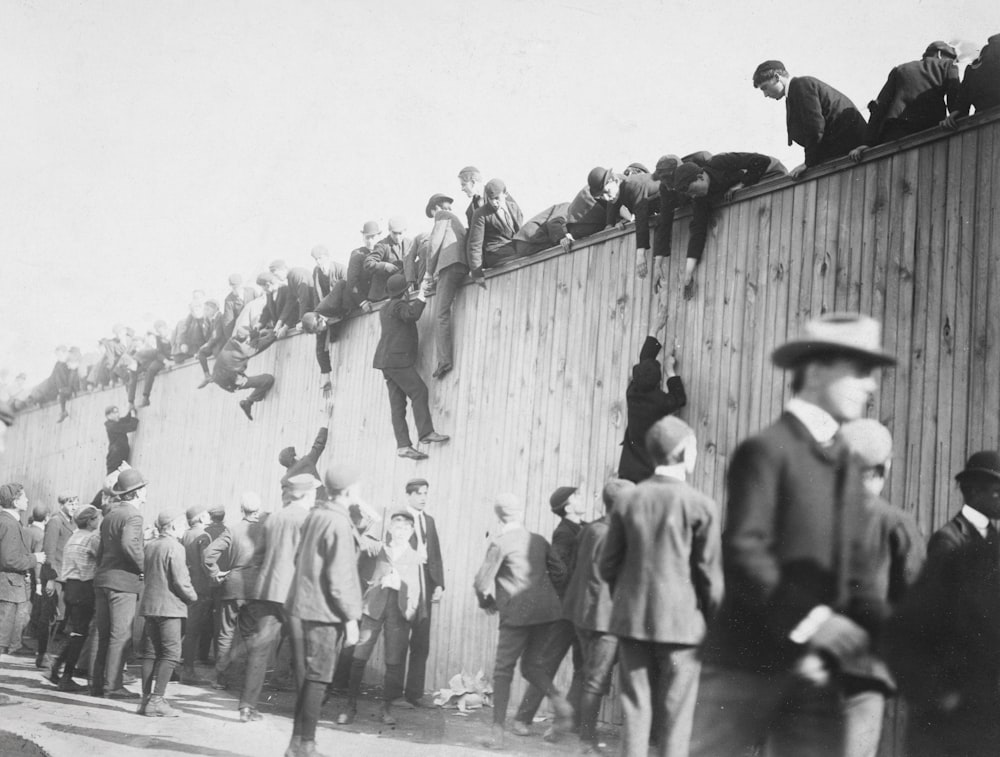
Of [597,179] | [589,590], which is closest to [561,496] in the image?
[589,590]

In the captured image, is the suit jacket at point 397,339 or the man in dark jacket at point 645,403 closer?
the man in dark jacket at point 645,403

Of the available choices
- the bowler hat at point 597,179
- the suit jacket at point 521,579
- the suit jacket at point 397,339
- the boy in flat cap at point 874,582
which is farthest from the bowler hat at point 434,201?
the boy in flat cap at point 874,582

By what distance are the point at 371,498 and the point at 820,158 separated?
619 centimetres

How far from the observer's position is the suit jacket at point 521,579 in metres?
7.30

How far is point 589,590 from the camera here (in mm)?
6637

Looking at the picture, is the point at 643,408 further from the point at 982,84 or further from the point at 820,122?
the point at 982,84

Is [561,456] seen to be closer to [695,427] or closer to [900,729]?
[695,427]

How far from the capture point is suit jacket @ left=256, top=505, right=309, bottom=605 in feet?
25.1

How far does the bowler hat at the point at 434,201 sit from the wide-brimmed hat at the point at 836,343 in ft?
23.3

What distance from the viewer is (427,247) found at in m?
10.5

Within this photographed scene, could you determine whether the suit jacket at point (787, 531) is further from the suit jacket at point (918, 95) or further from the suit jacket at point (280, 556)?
the suit jacket at point (280, 556)

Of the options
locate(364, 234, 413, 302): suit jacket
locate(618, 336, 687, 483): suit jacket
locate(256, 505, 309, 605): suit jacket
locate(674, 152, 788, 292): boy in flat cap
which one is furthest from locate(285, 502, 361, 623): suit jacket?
locate(364, 234, 413, 302): suit jacket

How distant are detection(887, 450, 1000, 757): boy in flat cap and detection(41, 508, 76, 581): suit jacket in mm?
10610

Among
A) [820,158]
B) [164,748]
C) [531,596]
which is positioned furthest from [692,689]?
[164,748]
